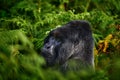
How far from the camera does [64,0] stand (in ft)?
27.6

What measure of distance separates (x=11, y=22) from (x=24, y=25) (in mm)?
442

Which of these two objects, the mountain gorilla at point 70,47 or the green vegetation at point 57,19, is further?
the green vegetation at point 57,19

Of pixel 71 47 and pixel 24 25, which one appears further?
pixel 24 25

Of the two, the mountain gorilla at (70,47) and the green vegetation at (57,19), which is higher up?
the mountain gorilla at (70,47)

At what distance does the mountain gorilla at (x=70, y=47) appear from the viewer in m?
4.30

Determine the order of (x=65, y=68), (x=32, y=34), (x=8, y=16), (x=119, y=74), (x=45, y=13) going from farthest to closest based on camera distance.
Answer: (x=8, y=16) → (x=45, y=13) → (x=32, y=34) → (x=65, y=68) → (x=119, y=74)

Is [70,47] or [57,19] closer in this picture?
[70,47]

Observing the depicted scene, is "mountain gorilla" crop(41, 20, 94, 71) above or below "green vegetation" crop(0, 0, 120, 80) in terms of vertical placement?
above

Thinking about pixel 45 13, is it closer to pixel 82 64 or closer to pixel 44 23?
pixel 44 23

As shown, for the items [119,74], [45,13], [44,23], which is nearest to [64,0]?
[45,13]

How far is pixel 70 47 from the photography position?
14.9 ft

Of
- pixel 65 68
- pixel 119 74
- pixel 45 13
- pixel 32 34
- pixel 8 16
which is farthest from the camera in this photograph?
pixel 8 16

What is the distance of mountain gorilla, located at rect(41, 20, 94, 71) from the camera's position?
4.30 meters

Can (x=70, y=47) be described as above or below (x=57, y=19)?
above
